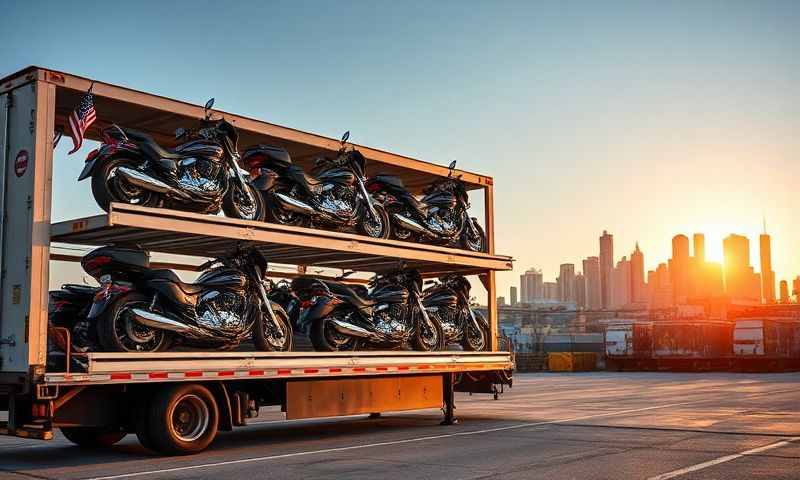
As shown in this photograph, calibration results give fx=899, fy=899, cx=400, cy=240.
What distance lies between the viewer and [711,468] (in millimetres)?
9625

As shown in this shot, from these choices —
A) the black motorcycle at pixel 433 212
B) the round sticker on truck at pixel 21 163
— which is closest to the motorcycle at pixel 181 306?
the round sticker on truck at pixel 21 163

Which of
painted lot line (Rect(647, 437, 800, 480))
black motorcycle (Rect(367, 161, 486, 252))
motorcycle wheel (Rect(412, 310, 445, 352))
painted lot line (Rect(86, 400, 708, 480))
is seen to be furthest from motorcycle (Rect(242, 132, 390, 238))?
painted lot line (Rect(647, 437, 800, 480))

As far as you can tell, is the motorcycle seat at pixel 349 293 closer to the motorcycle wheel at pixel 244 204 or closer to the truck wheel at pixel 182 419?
the motorcycle wheel at pixel 244 204

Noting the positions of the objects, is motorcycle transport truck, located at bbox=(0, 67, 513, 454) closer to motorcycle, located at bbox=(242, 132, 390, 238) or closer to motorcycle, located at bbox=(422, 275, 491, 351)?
motorcycle, located at bbox=(242, 132, 390, 238)

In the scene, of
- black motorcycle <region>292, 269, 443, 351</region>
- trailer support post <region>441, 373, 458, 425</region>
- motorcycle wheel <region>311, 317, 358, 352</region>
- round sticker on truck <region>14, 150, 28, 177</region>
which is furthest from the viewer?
trailer support post <region>441, 373, 458, 425</region>

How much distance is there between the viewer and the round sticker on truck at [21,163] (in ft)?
33.5

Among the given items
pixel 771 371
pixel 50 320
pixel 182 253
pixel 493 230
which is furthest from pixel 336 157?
pixel 771 371

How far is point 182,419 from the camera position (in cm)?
1112

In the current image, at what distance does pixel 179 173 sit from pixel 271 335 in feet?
8.62

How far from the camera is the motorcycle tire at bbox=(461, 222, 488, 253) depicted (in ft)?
54.9

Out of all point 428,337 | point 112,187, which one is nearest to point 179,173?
point 112,187

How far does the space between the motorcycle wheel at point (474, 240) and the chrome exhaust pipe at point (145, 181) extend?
22.3ft

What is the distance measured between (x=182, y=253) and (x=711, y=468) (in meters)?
7.85

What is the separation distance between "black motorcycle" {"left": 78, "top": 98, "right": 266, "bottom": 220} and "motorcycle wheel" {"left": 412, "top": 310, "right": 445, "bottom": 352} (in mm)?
3889
